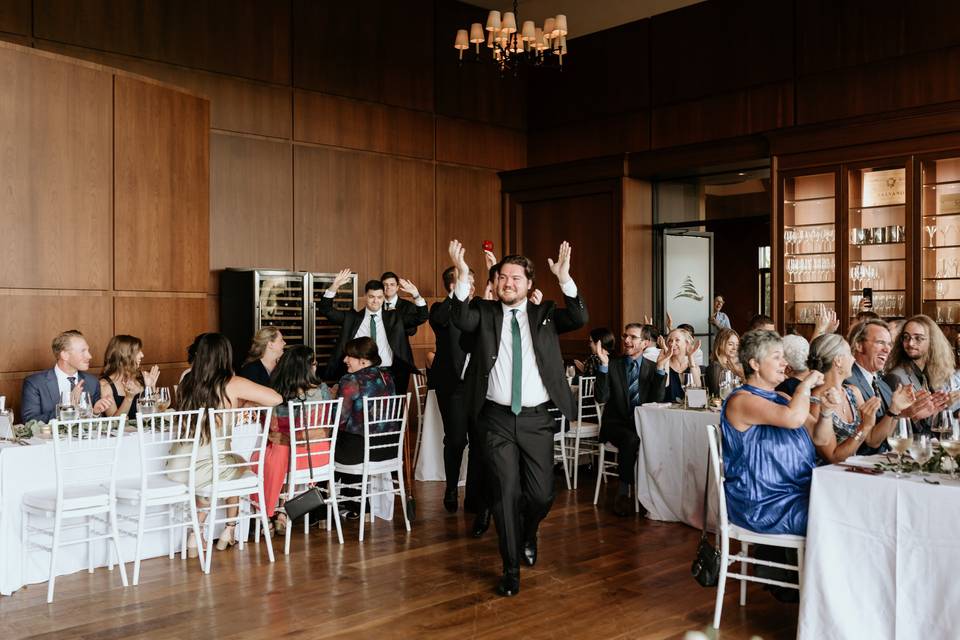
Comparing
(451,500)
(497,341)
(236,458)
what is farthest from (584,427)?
(236,458)

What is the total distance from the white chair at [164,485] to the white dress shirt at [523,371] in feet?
5.72

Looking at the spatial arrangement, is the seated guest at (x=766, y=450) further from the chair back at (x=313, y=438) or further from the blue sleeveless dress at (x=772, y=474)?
the chair back at (x=313, y=438)

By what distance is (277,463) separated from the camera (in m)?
6.02

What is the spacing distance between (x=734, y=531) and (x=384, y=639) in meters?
1.69

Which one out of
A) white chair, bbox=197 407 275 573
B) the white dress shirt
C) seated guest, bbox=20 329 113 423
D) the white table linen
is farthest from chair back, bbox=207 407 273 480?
the white table linen

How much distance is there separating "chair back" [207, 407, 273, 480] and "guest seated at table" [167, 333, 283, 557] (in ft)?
0.19

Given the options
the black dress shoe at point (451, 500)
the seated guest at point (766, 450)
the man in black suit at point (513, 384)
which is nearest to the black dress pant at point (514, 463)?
the man in black suit at point (513, 384)

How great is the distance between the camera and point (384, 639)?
423 centimetres

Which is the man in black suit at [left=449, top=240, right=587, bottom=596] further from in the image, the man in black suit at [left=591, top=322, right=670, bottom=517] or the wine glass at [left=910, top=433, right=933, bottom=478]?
the man in black suit at [left=591, top=322, right=670, bottom=517]

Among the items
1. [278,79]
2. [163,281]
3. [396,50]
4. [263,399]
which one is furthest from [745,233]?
[263,399]

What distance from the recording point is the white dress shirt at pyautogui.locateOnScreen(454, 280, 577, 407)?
499cm

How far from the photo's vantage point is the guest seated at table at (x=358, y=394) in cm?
627

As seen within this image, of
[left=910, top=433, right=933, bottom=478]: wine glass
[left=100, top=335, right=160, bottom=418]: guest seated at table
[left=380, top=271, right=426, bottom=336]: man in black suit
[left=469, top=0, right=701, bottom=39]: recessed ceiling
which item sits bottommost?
[left=910, top=433, right=933, bottom=478]: wine glass

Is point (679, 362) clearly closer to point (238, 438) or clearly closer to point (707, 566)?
point (707, 566)
